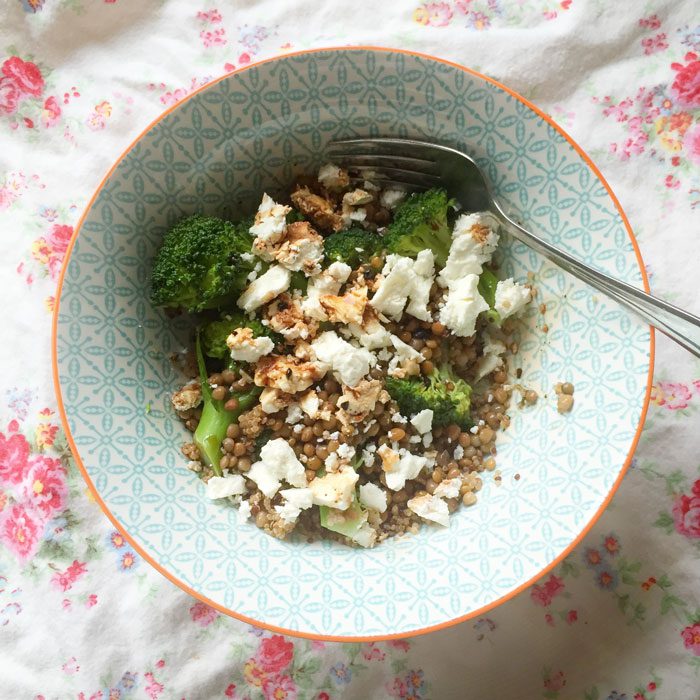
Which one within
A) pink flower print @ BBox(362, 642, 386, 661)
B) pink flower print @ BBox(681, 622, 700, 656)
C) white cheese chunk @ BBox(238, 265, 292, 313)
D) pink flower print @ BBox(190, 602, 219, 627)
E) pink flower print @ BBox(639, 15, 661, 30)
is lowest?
pink flower print @ BBox(362, 642, 386, 661)

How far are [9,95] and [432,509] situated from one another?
2101mm

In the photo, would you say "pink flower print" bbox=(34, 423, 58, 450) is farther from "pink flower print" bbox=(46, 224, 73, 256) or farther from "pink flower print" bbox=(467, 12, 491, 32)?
"pink flower print" bbox=(467, 12, 491, 32)

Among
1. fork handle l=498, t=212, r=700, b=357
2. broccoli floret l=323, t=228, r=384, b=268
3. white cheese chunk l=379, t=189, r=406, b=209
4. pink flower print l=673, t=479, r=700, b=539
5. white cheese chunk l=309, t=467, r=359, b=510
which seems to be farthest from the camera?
pink flower print l=673, t=479, r=700, b=539

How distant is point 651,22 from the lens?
2404mm

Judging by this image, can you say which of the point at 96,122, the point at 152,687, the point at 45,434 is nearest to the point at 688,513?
the point at 152,687

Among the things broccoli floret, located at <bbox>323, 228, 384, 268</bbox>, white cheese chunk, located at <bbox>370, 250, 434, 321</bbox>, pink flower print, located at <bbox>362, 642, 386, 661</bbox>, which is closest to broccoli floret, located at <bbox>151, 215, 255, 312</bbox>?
broccoli floret, located at <bbox>323, 228, 384, 268</bbox>

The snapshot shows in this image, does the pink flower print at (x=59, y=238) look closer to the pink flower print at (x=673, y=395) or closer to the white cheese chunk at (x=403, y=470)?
the white cheese chunk at (x=403, y=470)

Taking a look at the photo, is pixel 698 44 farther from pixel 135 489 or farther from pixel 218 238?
pixel 135 489

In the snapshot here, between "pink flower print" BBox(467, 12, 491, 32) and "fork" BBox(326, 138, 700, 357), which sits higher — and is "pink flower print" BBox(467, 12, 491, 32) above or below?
above

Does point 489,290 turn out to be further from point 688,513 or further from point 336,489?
point 688,513

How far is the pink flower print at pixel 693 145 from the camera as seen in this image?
238 cm

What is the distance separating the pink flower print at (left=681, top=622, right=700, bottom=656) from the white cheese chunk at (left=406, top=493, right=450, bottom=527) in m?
0.98

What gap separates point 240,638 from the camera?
236 cm

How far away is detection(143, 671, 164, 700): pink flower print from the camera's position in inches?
92.8
